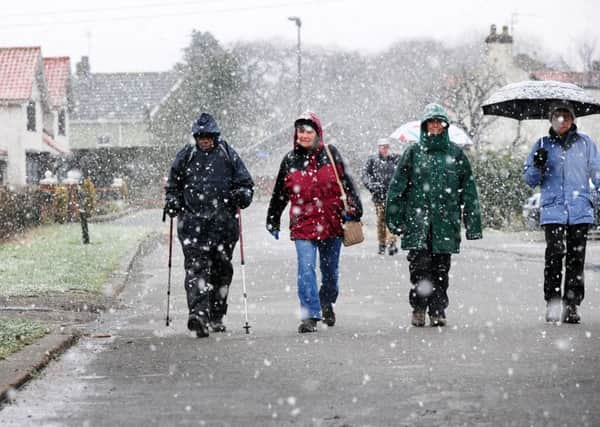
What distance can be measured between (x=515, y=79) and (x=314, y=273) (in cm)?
4786

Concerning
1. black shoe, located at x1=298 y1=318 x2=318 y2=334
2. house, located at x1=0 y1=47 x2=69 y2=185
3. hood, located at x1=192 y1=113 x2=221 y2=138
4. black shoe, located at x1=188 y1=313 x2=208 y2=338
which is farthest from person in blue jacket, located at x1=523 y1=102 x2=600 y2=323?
house, located at x1=0 y1=47 x2=69 y2=185

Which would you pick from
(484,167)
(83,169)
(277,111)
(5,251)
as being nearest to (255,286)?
(5,251)

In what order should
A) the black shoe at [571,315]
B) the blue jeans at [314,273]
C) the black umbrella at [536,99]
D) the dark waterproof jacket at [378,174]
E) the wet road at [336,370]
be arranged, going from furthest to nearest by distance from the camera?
the dark waterproof jacket at [378,174]
the black umbrella at [536,99]
the black shoe at [571,315]
the blue jeans at [314,273]
the wet road at [336,370]

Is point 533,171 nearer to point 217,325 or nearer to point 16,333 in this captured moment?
point 217,325

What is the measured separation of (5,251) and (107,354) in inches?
399

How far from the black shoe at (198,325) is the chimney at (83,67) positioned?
66.7 meters

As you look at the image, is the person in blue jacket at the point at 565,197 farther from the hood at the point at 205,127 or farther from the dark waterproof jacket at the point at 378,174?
the dark waterproof jacket at the point at 378,174

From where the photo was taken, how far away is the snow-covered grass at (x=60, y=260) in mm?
12141

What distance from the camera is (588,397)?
19.5 feet

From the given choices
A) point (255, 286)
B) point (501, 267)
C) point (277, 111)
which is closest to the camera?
point (255, 286)

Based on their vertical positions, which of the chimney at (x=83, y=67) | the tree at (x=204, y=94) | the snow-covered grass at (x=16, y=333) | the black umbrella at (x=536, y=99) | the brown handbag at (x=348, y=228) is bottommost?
the snow-covered grass at (x=16, y=333)

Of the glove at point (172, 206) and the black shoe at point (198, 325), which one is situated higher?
the glove at point (172, 206)

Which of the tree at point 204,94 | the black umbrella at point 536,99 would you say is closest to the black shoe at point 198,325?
the black umbrella at point 536,99

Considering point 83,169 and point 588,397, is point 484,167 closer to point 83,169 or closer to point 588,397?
point 588,397
